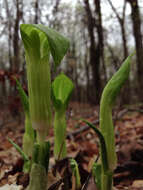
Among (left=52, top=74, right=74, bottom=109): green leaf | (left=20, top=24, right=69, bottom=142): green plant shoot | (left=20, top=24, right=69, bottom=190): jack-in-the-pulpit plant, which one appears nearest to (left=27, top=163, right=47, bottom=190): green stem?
(left=20, top=24, right=69, bottom=190): jack-in-the-pulpit plant

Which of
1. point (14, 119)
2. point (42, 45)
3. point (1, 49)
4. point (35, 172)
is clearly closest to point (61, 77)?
point (42, 45)

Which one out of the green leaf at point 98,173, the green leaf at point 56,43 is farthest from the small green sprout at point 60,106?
the green leaf at point 56,43

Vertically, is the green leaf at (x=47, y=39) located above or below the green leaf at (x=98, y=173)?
above

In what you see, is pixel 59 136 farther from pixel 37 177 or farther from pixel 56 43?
pixel 56 43

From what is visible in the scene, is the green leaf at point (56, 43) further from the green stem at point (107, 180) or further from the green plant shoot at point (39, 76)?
the green stem at point (107, 180)

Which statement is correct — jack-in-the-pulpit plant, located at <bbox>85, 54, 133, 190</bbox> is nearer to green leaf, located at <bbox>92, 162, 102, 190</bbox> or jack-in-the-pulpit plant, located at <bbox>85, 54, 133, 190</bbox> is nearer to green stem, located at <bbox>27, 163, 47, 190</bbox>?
green leaf, located at <bbox>92, 162, 102, 190</bbox>

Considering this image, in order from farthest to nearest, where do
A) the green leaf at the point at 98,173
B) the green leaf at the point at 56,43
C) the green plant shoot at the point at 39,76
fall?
the green leaf at the point at 98,173 < the green plant shoot at the point at 39,76 < the green leaf at the point at 56,43

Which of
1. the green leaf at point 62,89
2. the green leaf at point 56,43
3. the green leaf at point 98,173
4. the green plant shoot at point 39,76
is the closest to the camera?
the green leaf at point 56,43

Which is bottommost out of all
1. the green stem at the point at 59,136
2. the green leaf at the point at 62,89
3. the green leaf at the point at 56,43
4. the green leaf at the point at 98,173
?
the green leaf at the point at 98,173

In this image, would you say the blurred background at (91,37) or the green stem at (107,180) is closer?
the green stem at (107,180)
